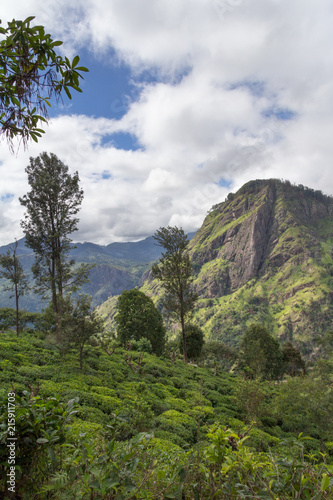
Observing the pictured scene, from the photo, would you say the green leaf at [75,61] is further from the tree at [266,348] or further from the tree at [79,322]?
the tree at [266,348]

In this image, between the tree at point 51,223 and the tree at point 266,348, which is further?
the tree at point 266,348

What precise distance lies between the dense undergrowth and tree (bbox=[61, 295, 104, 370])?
1596 mm

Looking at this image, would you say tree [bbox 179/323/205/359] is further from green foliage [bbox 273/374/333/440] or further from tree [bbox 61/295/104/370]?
tree [bbox 61/295/104/370]

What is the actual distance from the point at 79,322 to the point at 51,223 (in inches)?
428

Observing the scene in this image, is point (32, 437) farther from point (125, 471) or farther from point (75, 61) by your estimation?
point (75, 61)

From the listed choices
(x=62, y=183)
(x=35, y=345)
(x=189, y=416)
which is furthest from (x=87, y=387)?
(x=62, y=183)

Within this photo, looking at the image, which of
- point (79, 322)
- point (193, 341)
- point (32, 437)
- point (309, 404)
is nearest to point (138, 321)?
point (193, 341)

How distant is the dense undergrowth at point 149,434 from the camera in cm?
219

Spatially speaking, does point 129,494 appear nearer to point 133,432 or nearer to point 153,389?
point 133,432

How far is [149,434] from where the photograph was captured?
98.0 inches

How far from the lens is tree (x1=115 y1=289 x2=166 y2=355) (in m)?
29.9

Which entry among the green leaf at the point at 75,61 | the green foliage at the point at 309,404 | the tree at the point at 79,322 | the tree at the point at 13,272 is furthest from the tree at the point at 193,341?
the green leaf at the point at 75,61

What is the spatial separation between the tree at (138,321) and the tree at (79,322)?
16467mm

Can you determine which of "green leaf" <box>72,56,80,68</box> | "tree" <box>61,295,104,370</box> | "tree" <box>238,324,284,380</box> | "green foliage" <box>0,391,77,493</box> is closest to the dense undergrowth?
"green foliage" <box>0,391,77,493</box>
